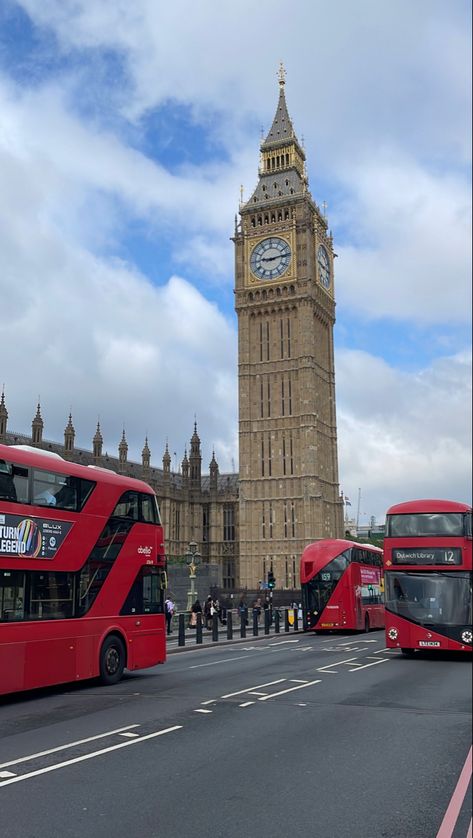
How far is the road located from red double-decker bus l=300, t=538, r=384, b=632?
46.6ft

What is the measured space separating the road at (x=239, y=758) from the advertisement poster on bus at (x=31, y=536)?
2624mm

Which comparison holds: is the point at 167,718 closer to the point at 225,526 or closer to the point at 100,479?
the point at 100,479

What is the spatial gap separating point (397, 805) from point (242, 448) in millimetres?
71080

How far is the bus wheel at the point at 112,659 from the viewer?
15.0 m

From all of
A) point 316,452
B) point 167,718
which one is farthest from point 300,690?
point 316,452

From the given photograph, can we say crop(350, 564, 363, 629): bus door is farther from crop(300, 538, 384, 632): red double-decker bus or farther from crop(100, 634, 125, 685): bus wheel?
crop(100, 634, 125, 685): bus wheel

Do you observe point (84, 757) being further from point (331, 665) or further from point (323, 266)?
point (323, 266)

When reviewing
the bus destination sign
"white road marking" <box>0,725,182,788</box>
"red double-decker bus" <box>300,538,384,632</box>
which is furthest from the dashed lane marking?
"red double-decker bus" <box>300,538,384,632</box>

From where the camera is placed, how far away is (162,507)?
258ft

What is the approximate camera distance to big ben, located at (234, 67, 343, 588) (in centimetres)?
7406

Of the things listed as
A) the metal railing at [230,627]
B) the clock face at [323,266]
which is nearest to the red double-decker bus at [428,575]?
the metal railing at [230,627]

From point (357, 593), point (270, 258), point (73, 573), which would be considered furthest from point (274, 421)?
point (73, 573)

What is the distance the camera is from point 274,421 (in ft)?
254

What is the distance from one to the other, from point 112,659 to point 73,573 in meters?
2.47
